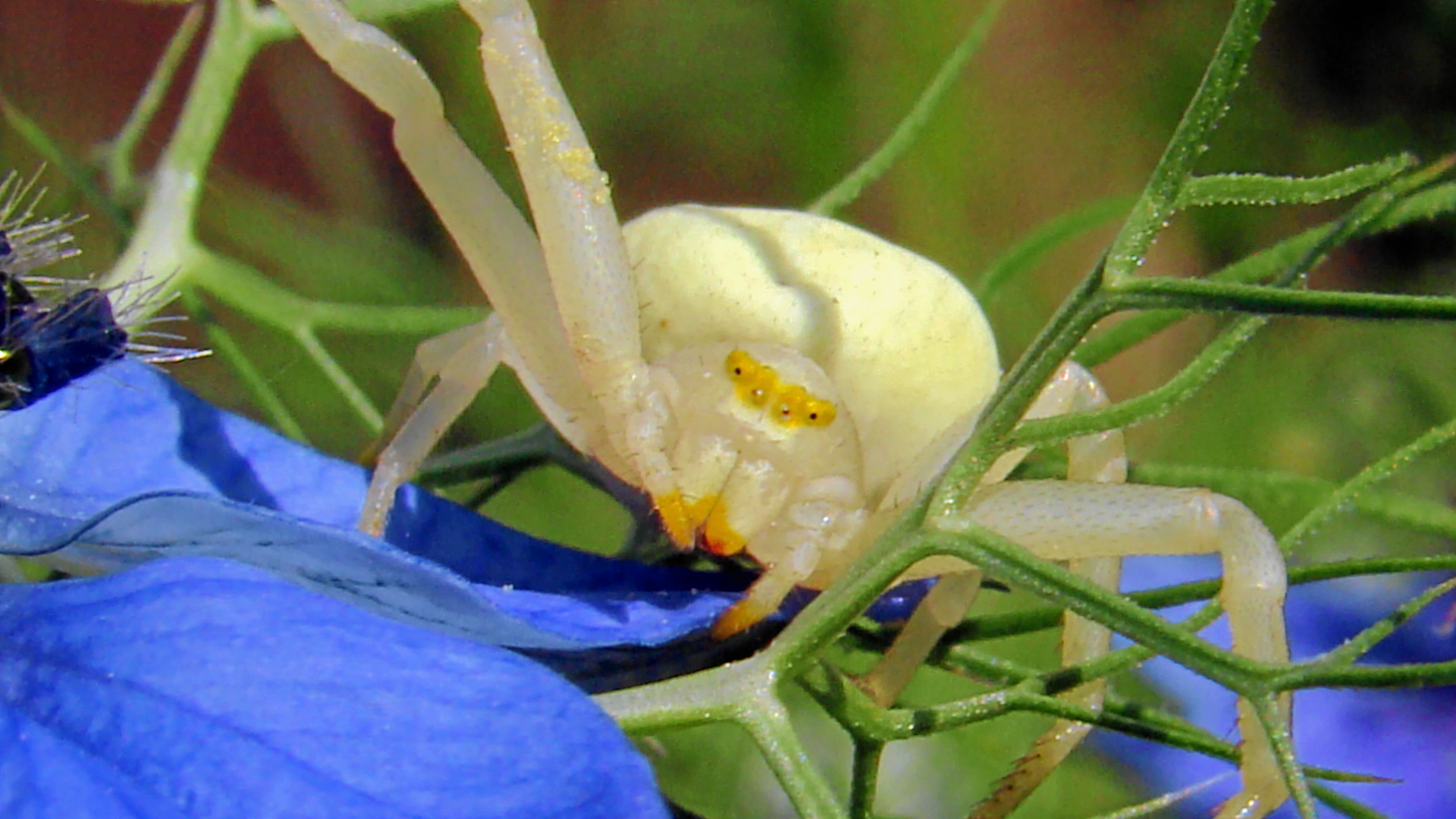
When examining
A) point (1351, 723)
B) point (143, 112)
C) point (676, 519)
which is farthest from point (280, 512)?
point (1351, 723)

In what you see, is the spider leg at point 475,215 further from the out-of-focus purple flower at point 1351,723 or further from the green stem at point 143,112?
the out-of-focus purple flower at point 1351,723

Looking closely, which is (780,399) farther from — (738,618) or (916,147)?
(916,147)

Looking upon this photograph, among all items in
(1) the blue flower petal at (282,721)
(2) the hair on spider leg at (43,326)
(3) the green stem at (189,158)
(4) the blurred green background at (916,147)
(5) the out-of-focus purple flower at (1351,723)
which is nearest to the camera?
(1) the blue flower petal at (282,721)

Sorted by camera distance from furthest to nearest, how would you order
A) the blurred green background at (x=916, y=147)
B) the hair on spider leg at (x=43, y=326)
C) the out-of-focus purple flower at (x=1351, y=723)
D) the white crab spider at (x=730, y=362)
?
the blurred green background at (x=916, y=147) → the out-of-focus purple flower at (x=1351, y=723) → the white crab spider at (x=730, y=362) → the hair on spider leg at (x=43, y=326)

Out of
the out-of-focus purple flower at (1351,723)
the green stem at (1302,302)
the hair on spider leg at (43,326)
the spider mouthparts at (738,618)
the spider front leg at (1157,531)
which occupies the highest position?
the green stem at (1302,302)

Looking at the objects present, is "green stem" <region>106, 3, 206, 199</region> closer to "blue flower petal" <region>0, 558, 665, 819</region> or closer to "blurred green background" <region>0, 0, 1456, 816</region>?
"blurred green background" <region>0, 0, 1456, 816</region>

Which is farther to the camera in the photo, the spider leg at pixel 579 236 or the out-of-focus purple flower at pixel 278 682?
the spider leg at pixel 579 236

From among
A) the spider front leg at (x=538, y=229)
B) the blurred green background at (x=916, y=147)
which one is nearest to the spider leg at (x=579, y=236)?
the spider front leg at (x=538, y=229)

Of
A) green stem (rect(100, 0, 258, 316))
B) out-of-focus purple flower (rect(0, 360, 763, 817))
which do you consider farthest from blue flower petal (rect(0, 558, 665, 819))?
green stem (rect(100, 0, 258, 316))
